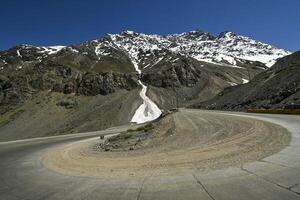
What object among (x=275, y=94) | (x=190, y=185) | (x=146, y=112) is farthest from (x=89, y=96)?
(x=190, y=185)

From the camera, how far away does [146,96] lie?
11900 cm

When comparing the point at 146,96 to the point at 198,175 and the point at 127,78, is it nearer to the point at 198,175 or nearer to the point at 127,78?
the point at 127,78

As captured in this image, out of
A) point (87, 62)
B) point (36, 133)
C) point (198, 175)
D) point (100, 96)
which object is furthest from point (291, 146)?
point (87, 62)

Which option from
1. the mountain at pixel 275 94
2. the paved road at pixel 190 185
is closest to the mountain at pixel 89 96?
the mountain at pixel 275 94

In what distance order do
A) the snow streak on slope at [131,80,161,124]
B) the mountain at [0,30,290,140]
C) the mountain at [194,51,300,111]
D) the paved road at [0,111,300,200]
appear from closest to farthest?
the paved road at [0,111,300,200] < the mountain at [194,51,300,111] < the snow streak on slope at [131,80,161,124] < the mountain at [0,30,290,140]

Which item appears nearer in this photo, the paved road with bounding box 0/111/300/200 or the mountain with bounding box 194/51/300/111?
the paved road with bounding box 0/111/300/200

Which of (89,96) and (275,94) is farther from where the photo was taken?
(89,96)

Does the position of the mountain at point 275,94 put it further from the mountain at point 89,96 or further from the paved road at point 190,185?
the mountain at point 89,96

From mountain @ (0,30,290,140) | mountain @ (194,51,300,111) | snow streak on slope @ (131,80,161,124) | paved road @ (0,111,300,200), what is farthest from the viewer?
mountain @ (0,30,290,140)

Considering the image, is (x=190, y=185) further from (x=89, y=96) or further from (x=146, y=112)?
(x=89, y=96)

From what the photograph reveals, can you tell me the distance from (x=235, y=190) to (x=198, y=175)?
210 cm

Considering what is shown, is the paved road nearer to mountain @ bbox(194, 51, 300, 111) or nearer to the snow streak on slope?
mountain @ bbox(194, 51, 300, 111)

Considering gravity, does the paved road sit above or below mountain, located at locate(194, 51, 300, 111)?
below

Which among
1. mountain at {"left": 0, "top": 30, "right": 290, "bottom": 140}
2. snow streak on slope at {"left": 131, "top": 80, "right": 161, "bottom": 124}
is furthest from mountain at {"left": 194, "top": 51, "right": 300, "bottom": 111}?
mountain at {"left": 0, "top": 30, "right": 290, "bottom": 140}
